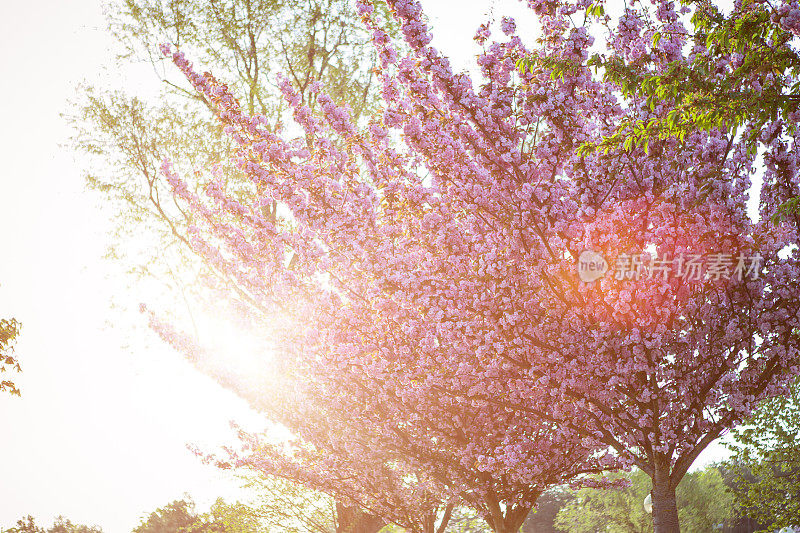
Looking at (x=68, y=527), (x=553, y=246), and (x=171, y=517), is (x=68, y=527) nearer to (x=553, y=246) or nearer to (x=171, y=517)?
(x=171, y=517)

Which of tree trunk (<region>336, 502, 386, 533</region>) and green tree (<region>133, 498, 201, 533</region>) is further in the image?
green tree (<region>133, 498, 201, 533</region>)

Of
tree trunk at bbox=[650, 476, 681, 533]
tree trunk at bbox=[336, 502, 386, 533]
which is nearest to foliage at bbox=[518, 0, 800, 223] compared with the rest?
tree trunk at bbox=[650, 476, 681, 533]

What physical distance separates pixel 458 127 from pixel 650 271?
265cm

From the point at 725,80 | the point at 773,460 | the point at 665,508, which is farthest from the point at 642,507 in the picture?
the point at 725,80

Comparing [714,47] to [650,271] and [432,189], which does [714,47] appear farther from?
[432,189]

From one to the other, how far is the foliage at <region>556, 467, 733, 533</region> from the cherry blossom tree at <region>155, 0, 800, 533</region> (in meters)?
28.7

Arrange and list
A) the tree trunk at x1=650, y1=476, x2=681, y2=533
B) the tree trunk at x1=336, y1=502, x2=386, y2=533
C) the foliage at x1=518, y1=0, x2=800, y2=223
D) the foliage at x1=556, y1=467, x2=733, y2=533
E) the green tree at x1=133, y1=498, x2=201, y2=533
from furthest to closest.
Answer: the green tree at x1=133, y1=498, x2=201, y2=533
the foliage at x1=556, y1=467, x2=733, y2=533
the tree trunk at x1=336, y1=502, x2=386, y2=533
the tree trunk at x1=650, y1=476, x2=681, y2=533
the foliage at x1=518, y1=0, x2=800, y2=223

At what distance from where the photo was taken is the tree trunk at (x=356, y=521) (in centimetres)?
1564

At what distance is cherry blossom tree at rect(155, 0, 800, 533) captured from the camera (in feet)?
23.3

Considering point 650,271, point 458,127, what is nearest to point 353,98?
point 458,127

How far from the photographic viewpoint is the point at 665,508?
7.97m

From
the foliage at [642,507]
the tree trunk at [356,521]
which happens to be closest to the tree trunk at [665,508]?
the tree trunk at [356,521]

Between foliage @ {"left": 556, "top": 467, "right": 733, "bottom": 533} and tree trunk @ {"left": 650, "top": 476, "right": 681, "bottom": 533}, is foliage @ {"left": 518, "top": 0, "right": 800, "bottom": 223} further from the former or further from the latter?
foliage @ {"left": 556, "top": 467, "right": 733, "bottom": 533}

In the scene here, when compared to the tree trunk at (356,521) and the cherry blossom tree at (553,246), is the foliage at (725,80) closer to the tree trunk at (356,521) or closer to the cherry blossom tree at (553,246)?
the cherry blossom tree at (553,246)
